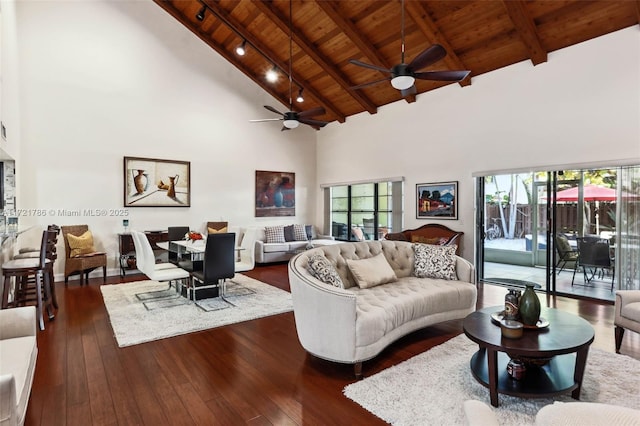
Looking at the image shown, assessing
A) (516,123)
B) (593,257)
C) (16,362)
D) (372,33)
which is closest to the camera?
(16,362)

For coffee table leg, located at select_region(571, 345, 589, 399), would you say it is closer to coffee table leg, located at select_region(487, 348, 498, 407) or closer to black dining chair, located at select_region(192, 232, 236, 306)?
coffee table leg, located at select_region(487, 348, 498, 407)

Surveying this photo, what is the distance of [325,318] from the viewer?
274 cm

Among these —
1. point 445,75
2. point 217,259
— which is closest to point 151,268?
point 217,259

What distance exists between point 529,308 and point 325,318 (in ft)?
5.09

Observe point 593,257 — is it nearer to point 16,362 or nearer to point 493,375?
point 493,375

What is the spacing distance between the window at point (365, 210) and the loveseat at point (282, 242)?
62cm

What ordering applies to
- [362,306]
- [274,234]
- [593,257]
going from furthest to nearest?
[274,234] → [593,257] → [362,306]

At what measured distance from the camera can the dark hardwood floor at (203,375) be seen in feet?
7.30

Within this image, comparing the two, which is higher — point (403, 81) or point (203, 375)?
point (403, 81)

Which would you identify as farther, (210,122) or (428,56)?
(210,122)

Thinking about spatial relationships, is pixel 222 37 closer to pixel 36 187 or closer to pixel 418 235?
pixel 36 187

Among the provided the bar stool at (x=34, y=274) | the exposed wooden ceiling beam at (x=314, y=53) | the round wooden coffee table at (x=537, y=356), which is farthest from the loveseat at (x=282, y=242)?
the round wooden coffee table at (x=537, y=356)

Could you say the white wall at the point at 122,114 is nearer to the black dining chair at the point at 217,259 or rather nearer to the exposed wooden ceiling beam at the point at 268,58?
the exposed wooden ceiling beam at the point at 268,58

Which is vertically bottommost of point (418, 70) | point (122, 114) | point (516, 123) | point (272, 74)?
point (516, 123)
